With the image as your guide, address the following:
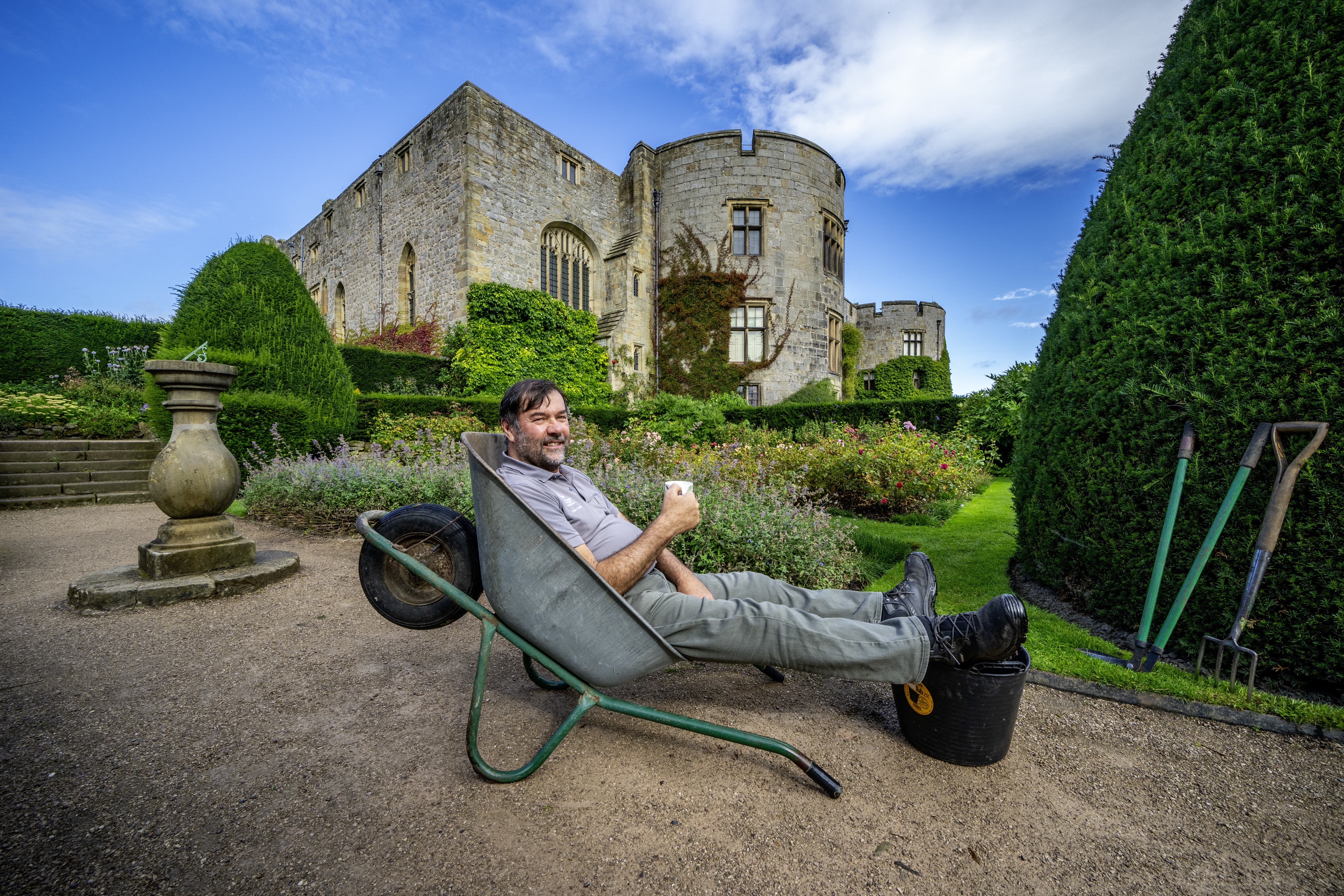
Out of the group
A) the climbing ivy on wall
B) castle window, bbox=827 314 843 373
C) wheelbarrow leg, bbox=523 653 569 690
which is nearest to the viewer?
wheelbarrow leg, bbox=523 653 569 690

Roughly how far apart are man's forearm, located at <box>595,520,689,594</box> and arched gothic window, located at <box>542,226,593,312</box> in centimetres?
1497

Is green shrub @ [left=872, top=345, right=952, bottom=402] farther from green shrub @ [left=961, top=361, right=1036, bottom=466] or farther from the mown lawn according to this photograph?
the mown lawn

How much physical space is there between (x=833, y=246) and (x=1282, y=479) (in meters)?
17.8

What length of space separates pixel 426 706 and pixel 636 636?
122 centimetres

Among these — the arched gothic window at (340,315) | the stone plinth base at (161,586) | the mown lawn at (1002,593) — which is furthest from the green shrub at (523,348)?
the mown lawn at (1002,593)

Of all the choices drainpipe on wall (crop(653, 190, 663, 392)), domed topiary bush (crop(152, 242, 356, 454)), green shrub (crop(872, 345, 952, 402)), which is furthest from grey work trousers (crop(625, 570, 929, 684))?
green shrub (crop(872, 345, 952, 402))

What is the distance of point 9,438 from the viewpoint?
26.8 ft

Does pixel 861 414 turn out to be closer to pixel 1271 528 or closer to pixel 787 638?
pixel 1271 528

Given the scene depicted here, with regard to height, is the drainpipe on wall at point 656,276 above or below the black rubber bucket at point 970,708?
above

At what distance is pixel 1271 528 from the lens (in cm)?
202

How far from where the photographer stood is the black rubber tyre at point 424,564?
1951 millimetres

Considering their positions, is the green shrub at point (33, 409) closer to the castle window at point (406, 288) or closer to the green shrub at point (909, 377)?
the castle window at point (406, 288)

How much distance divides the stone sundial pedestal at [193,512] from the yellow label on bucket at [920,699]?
4.19 metres

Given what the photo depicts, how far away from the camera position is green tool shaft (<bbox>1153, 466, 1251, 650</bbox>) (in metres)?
2.04
